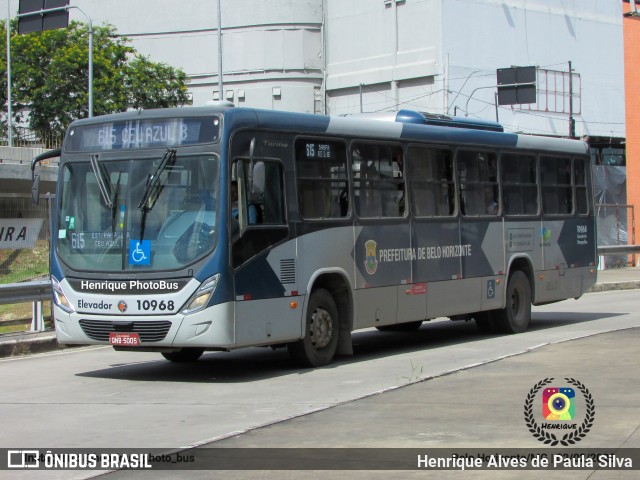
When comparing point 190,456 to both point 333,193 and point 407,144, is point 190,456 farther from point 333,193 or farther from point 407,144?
point 407,144

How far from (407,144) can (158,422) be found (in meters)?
6.81

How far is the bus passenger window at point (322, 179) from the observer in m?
13.3

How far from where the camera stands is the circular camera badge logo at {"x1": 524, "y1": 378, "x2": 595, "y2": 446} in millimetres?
8609

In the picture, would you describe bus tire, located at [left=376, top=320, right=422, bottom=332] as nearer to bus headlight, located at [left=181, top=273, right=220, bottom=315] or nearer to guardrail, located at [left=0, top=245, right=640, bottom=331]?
guardrail, located at [left=0, top=245, right=640, bottom=331]

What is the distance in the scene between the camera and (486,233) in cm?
1694

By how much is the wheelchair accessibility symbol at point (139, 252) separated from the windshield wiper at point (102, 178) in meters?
0.59

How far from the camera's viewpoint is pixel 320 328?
44.4 feet

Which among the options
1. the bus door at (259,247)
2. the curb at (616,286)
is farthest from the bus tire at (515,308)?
the curb at (616,286)

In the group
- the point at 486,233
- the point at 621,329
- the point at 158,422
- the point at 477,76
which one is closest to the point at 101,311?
the point at 158,422

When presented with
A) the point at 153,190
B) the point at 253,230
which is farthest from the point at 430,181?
the point at 153,190

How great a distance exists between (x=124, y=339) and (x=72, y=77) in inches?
2159

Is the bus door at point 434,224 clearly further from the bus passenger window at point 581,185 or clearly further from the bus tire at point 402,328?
the bus passenger window at point 581,185

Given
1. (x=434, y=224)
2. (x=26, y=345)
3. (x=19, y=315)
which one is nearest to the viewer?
(x=434, y=224)

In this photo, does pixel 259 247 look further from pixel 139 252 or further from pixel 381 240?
pixel 381 240
